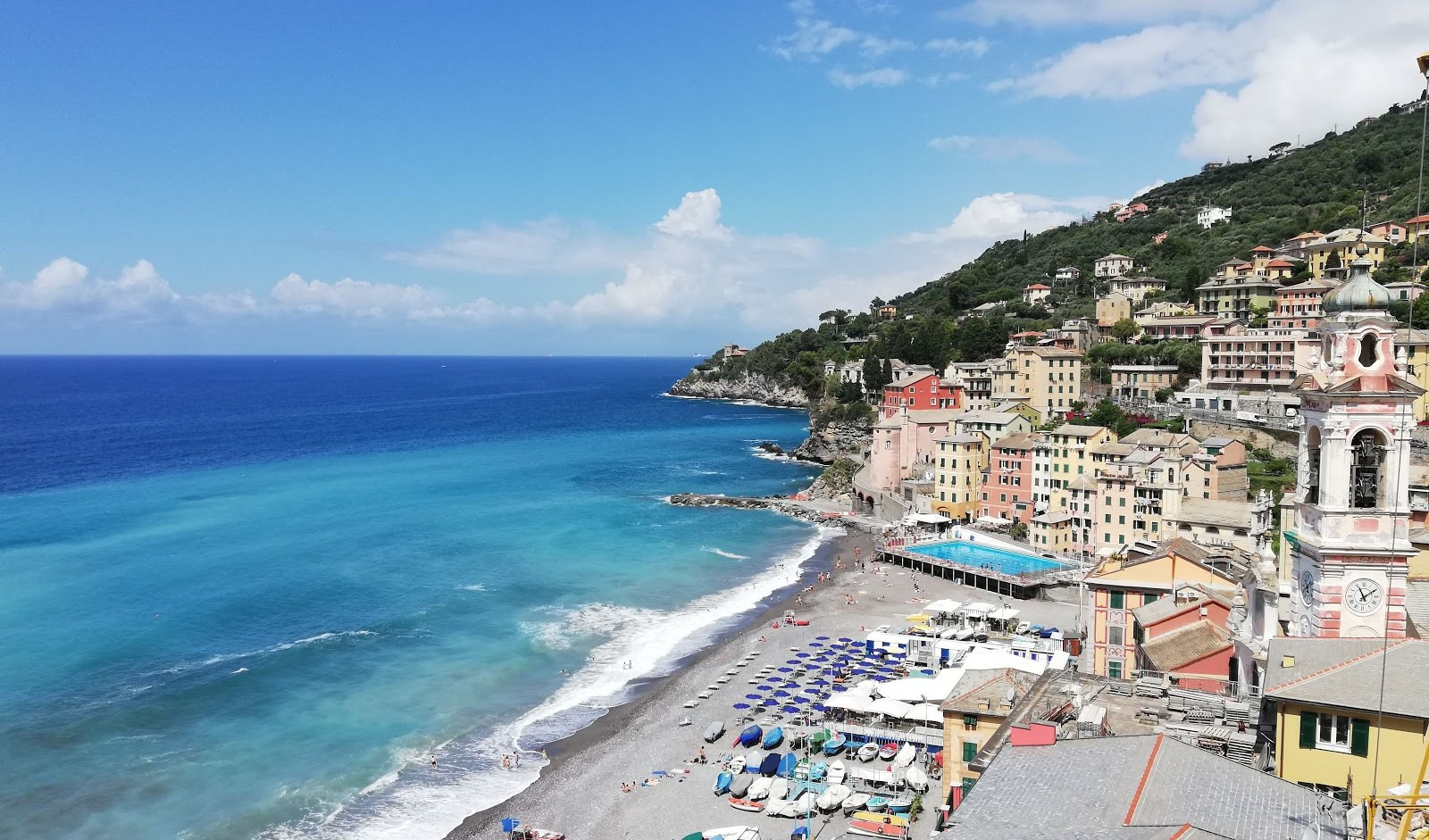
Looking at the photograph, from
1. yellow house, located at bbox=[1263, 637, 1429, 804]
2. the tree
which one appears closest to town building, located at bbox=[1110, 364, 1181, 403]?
the tree

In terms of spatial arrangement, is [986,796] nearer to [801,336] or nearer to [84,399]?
[801,336]

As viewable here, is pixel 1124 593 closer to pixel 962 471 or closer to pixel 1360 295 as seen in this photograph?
pixel 1360 295

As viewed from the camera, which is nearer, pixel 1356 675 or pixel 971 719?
pixel 1356 675

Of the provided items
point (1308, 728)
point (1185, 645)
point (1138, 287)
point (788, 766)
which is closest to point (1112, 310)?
point (1138, 287)

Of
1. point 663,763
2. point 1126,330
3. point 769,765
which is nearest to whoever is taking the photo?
point 769,765

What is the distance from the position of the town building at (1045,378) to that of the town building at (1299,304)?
16.6 metres

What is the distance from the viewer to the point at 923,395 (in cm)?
8988

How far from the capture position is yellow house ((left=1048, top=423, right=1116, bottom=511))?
60.7 metres

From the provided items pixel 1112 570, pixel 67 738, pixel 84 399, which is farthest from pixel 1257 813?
pixel 84 399

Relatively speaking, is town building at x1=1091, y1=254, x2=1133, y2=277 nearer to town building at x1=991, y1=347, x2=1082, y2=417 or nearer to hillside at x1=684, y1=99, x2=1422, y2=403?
hillside at x1=684, y1=99, x2=1422, y2=403

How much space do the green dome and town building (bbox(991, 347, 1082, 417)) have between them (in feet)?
225

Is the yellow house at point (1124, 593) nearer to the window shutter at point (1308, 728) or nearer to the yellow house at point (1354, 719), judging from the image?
the yellow house at point (1354, 719)

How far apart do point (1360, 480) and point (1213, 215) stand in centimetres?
14063

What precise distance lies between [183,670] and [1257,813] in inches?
1695
